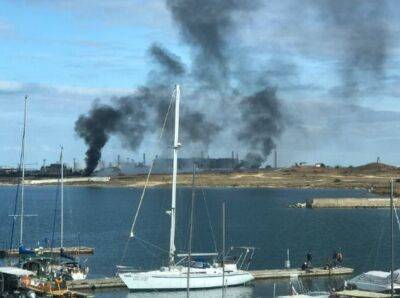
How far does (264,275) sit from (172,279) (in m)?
10.8

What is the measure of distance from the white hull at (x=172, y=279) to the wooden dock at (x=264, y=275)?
2.24 metres

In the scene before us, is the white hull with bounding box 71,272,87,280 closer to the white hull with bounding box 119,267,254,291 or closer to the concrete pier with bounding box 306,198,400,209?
the white hull with bounding box 119,267,254,291

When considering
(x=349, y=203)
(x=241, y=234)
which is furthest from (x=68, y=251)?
(x=349, y=203)

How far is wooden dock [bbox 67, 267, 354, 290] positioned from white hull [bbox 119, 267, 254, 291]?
2238 mm

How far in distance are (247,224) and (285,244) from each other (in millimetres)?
31054

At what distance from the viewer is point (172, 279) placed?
176ft

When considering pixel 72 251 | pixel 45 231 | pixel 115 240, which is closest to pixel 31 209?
pixel 45 231

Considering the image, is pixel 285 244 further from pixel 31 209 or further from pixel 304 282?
pixel 31 209

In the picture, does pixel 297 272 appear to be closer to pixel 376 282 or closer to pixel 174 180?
pixel 376 282

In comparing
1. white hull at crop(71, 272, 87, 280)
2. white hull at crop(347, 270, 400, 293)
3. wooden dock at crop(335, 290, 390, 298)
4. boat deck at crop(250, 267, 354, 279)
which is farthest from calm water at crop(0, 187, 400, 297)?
wooden dock at crop(335, 290, 390, 298)

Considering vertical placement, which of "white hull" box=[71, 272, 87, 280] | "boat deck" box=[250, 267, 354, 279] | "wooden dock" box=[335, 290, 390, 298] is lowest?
"white hull" box=[71, 272, 87, 280]

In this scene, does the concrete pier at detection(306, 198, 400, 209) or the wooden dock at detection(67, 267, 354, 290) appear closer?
the wooden dock at detection(67, 267, 354, 290)

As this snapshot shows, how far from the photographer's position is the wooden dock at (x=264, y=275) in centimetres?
5556

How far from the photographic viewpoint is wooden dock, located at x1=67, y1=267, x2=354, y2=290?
5556 centimetres
